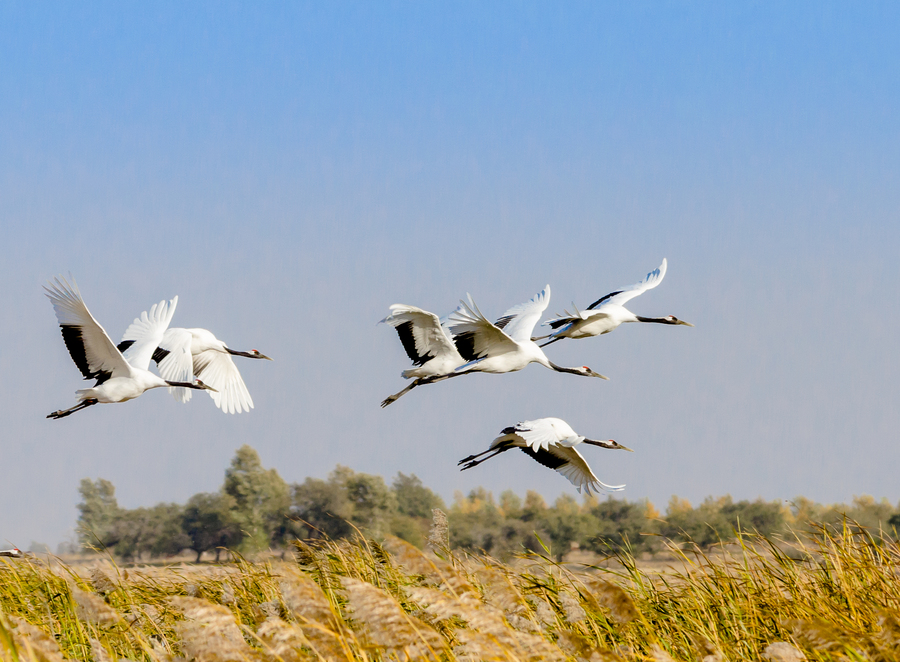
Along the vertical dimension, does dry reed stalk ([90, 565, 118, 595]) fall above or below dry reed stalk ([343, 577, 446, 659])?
above

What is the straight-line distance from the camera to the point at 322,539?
7934 mm

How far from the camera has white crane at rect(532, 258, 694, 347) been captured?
12391 mm

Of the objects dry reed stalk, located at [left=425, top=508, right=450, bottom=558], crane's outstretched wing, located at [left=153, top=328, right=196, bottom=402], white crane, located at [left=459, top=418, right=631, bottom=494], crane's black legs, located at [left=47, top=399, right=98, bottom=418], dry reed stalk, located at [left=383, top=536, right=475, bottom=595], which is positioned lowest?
dry reed stalk, located at [left=383, top=536, right=475, bottom=595]

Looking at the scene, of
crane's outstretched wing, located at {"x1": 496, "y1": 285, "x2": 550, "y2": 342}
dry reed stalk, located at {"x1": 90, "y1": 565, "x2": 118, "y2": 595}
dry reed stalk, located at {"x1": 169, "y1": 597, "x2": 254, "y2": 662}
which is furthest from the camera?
crane's outstretched wing, located at {"x1": 496, "y1": 285, "x2": 550, "y2": 342}

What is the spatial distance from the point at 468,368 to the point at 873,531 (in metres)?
5.63

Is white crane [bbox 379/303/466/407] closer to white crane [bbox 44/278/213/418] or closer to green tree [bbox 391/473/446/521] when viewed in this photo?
white crane [bbox 44/278/213/418]

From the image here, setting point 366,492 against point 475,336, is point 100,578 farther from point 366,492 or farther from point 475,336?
point 366,492

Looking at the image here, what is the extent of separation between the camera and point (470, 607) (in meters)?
3.70

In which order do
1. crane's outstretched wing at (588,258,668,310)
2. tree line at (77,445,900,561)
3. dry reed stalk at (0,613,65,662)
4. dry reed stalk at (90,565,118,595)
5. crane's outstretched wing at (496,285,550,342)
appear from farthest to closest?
tree line at (77,445,900,561), crane's outstretched wing at (588,258,668,310), crane's outstretched wing at (496,285,550,342), dry reed stalk at (90,565,118,595), dry reed stalk at (0,613,65,662)

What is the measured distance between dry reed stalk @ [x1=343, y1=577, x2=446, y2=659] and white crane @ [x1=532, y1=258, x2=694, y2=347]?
8.05 m

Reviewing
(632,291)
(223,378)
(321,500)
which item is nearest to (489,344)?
(632,291)

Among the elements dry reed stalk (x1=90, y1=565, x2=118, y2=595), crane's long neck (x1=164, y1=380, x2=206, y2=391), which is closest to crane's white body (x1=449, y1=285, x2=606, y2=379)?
crane's long neck (x1=164, y1=380, x2=206, y2=391)

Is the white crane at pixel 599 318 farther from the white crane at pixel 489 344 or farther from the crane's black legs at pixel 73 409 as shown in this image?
the crane's black legs at pixel 73 409

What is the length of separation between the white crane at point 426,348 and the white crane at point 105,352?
2719 millimetres
